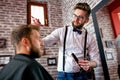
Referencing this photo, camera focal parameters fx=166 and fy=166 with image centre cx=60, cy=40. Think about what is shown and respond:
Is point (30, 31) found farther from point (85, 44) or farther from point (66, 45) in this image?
point (85, 44)

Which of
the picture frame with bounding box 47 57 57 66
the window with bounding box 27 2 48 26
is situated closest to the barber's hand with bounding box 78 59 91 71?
the picture frame with bounding box 47 57 57 66

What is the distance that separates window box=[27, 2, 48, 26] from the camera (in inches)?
158

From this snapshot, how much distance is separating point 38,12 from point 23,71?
3.10 m

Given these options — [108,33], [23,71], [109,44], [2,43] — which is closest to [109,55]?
[109,44]

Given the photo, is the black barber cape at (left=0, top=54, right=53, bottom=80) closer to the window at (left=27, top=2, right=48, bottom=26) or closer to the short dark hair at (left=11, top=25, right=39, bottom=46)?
the short dark hair at (left=11, top=25, right=39, bottom=46)

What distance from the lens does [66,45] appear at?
2.02 metres

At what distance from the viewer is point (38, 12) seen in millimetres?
4109

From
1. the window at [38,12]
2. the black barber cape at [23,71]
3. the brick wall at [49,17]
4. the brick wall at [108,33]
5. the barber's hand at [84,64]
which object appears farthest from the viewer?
the window at [38,12]

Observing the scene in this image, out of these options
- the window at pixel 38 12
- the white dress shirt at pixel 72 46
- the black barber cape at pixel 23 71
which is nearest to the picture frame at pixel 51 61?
the window at pixel 38 12

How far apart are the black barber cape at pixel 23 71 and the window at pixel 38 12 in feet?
9.28

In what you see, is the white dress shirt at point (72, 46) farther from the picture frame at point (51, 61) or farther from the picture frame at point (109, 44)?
the picture frame at point (51, 61)

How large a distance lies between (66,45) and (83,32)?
299 mm

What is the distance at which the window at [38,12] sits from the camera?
4.02 metres

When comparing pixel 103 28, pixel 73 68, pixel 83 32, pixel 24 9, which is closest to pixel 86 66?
pixel 73 68
